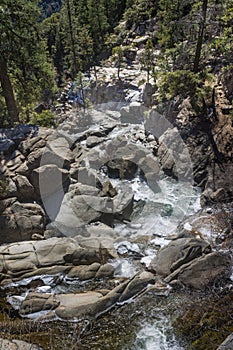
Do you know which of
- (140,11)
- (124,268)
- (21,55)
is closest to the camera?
(124,268)

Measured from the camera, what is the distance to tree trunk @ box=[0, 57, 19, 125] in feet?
53.9

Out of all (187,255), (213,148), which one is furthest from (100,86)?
(187,255)

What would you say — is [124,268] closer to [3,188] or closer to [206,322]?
[206,322]

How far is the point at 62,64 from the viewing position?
146 ft

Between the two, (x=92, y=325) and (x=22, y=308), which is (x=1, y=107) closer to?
(x=22, y=308)

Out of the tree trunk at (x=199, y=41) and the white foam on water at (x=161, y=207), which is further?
the tree trunk at (x=199, y=41)

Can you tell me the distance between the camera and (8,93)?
56.3 feet

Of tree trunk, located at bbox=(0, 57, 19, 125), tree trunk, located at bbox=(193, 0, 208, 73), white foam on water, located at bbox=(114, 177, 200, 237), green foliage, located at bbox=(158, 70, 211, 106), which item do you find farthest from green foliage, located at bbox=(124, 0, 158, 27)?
white foam on water, located at bbox=(114, 177, 200, 237)

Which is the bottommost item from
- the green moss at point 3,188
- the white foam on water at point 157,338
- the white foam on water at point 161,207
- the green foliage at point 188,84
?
the white foam on water at point 161,207

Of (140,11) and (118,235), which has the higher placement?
(140,11)

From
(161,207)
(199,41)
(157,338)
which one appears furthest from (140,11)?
(157,338)

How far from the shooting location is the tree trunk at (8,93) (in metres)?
16.4

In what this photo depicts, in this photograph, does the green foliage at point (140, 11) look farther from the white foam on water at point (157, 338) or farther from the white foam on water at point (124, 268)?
the white foam on water at point (157, 338)

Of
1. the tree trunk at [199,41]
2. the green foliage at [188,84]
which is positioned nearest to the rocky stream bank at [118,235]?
the green foliage at [188,84]
